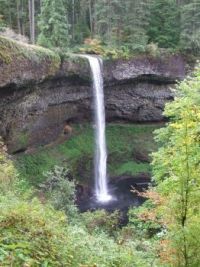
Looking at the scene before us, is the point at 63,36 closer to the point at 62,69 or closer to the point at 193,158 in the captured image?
the point at 62,69

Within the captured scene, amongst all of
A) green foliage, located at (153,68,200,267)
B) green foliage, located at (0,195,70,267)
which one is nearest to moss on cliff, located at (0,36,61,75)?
green foliage, located at (0,195,70,267)

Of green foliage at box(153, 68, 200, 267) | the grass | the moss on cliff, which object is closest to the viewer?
green foliage at box(153, 68, 200, 267)

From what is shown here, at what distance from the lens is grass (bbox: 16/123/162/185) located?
2829 centimetres

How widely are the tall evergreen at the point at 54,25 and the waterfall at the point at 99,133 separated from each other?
3.94m

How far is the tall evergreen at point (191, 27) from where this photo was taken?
34219 mm

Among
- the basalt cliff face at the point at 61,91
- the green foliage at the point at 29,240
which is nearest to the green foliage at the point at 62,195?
the basalt cliff face at the point at 61,91

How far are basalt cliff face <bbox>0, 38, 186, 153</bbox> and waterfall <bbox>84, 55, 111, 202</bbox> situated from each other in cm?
56

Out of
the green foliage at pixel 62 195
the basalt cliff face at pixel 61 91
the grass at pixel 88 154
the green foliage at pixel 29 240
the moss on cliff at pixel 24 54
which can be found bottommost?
the grass at pixel 88 154

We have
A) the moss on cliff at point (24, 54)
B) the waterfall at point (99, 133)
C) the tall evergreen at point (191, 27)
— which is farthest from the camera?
the tall evergreen at point (191, 27)

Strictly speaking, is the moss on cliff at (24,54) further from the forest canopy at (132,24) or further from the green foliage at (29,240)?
the green foliage at (29,240)

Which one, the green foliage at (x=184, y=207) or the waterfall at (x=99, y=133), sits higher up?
the green foliage at (x=184, y=207)

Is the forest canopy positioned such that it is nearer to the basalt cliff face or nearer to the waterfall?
the basalt cliff face

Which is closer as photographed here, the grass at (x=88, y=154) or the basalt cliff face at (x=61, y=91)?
the basalt cliff face at (x=61, y=91)

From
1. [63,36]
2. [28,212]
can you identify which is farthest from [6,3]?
[28,212]
